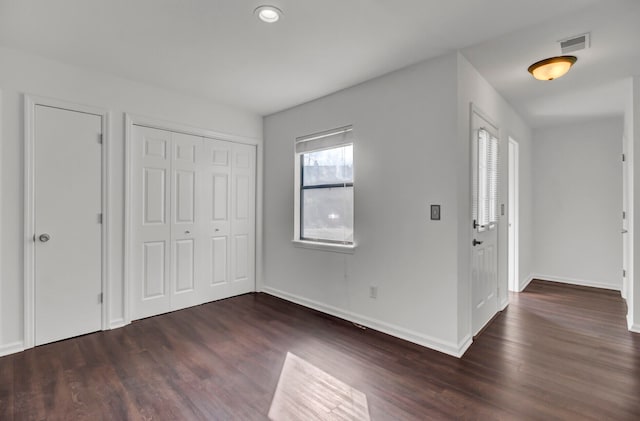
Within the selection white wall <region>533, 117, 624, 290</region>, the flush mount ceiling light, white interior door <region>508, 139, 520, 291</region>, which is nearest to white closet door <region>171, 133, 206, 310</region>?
the flush mount ceiling light

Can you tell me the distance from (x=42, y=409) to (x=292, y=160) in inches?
125

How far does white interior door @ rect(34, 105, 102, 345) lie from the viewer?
2760 millimetres

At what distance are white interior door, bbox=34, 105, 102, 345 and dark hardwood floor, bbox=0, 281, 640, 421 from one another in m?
0.24

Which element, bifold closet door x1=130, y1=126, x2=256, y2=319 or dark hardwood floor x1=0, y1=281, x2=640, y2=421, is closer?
dark hardwood floor x1=0, y1=281, x2=640, y2=421

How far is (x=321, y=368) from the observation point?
239cm

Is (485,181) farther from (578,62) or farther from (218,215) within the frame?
(218,215)

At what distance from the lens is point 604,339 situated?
115 inches

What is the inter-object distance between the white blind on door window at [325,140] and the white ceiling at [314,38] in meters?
0.50

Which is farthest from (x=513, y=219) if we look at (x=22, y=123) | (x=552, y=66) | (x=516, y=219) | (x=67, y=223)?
(x=22, y=123)

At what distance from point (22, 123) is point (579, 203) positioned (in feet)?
23.1

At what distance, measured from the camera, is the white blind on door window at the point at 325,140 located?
3436 mm

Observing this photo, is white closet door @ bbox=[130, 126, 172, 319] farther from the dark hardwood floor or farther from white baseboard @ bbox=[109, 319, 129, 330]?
the dark hardwood floor

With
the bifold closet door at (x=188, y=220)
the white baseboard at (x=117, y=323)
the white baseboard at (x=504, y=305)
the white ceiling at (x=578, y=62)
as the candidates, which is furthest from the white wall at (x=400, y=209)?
the white baseboard at (x=117, y=323)

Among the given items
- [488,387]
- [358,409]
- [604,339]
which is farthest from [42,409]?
[604,339]
